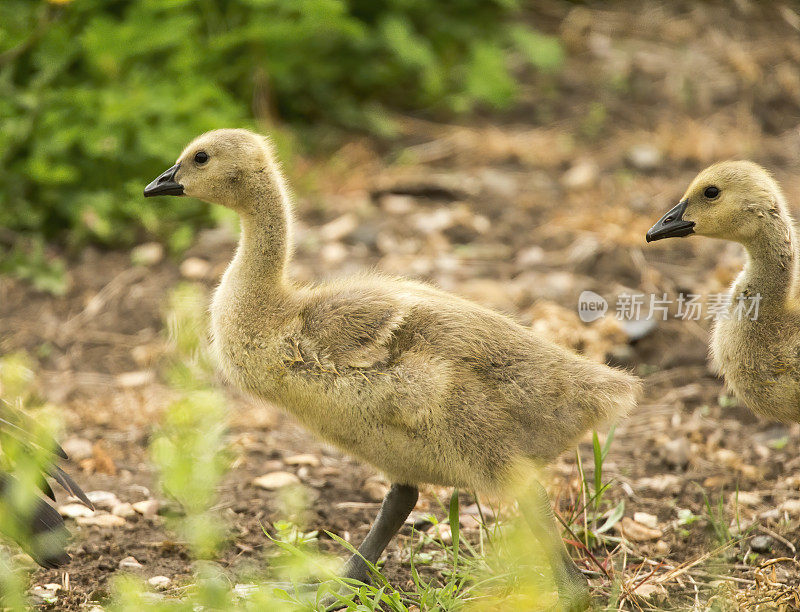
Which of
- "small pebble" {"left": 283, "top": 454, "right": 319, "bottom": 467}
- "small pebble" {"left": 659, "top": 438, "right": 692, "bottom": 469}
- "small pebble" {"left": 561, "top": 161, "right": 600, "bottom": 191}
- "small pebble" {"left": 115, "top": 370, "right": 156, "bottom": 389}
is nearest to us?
"small pebble" {"left": 659, "top": 438, "right": 692, "bottom": 469}

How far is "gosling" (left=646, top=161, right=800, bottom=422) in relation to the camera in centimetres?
360

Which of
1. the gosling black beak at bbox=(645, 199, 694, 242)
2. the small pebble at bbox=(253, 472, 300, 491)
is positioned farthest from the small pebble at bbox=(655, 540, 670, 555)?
the small pebble at bbox=(253, 472, 300, 491)

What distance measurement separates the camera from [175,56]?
6.75m

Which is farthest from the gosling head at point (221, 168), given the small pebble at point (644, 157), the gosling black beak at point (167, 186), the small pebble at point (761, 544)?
the small pebble at point (644, 157)

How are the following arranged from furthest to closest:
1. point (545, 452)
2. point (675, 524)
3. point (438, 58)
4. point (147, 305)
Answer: point (438, 58) < point (147, 305) < point (675, 524) < point (545, 452)

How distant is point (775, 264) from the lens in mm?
3689

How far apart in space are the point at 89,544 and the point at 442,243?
349 centimetres

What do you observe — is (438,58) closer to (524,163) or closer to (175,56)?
(524,163)

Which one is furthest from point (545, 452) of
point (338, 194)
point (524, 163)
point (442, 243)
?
point (524, 163)

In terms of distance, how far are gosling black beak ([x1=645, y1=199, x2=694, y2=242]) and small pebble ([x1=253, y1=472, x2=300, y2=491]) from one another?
1.94 metres

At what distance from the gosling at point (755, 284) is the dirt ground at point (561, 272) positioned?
0.67 metres

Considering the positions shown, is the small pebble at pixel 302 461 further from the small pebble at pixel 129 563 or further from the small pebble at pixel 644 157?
the small pebble at pixel 644 157

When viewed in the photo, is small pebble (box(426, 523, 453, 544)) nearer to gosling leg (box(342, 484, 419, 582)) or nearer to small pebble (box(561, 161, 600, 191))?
gosling leg (box(342, 484, 419, 582))

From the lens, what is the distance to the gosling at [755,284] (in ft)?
11.8
